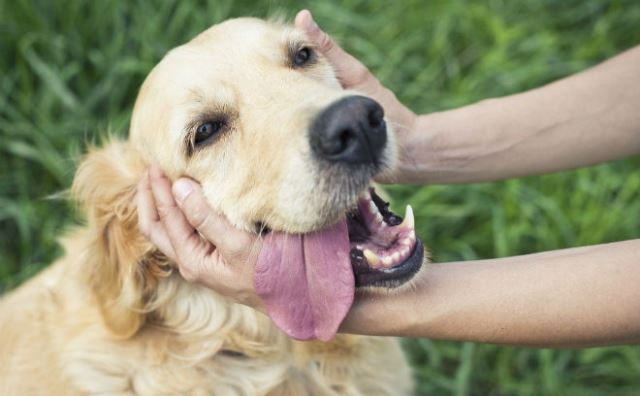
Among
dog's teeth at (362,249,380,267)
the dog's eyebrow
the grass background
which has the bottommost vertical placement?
the grass background

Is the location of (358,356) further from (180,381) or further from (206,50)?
(206,50)

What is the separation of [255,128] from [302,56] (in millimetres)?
466

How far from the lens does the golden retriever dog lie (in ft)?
7.36

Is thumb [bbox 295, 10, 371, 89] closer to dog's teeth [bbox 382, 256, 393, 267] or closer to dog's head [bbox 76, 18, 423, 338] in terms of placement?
dog's head [bbox 76, 18, 423, 338]

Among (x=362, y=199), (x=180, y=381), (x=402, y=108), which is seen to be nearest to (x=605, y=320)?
(x=362, y=199)

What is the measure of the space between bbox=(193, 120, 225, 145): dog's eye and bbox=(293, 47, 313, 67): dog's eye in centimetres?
39

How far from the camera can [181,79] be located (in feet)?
8.02

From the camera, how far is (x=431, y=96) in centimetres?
456

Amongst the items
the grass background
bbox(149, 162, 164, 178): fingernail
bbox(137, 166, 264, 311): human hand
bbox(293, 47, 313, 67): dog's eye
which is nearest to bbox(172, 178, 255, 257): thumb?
bbox(137, 166, 264, 311): human hand

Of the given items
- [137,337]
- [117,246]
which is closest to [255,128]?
[117,246]

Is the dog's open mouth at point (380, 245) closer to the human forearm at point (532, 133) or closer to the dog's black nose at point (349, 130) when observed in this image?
the dog's black nose at point (349, 130)

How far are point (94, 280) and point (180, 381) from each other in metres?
0.48

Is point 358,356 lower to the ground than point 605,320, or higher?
lower

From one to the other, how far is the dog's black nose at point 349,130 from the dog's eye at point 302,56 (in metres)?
0.56
